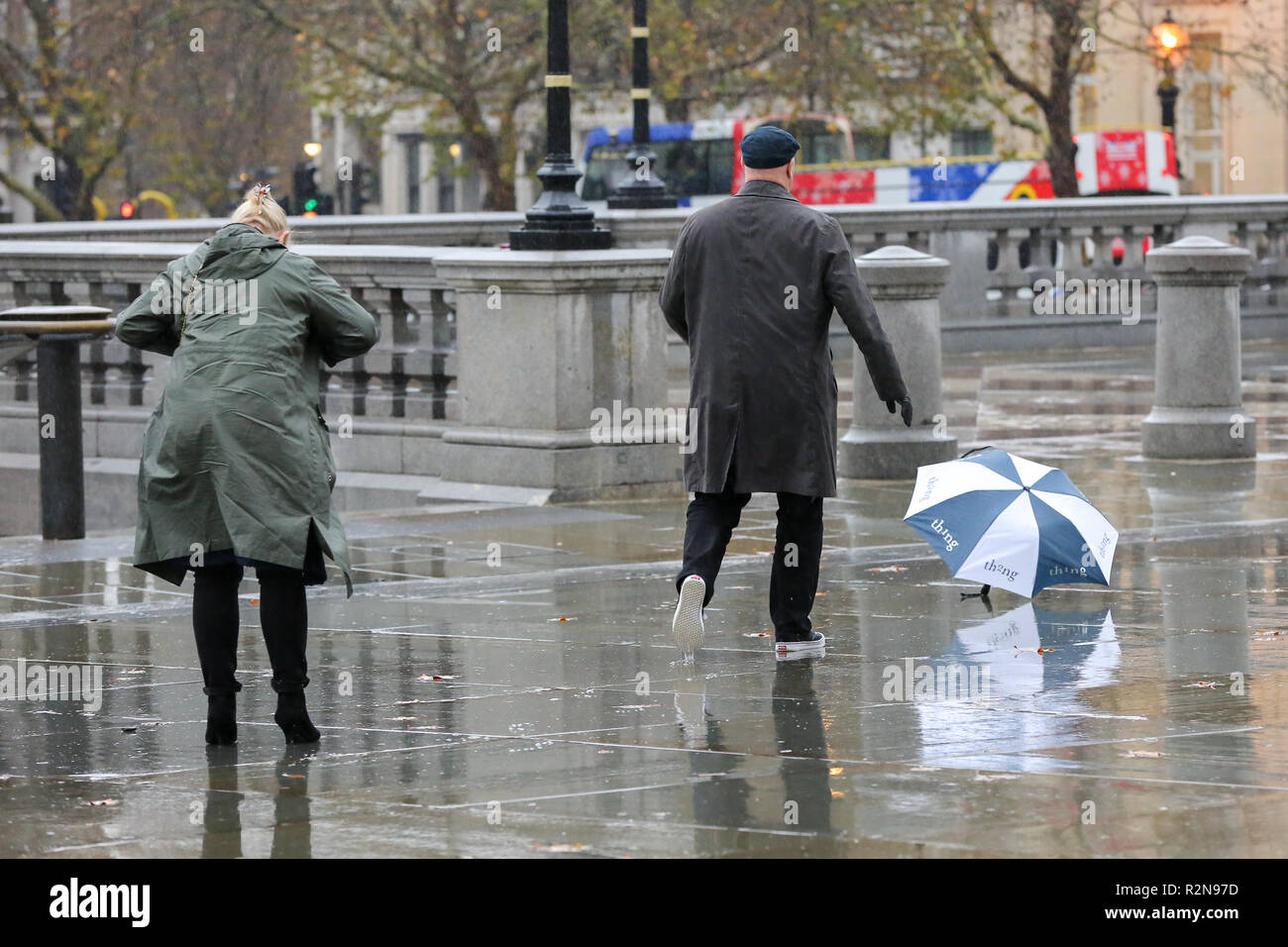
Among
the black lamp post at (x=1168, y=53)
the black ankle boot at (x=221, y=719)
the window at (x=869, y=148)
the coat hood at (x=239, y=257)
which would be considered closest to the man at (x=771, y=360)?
the black ankle boot at (x=221, y=719)

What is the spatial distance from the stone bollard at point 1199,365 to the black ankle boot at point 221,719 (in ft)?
26.8

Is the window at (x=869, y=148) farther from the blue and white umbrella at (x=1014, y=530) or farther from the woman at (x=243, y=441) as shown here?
the woman at (x=243, y=441)

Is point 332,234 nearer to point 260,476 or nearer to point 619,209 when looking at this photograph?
point 619,209

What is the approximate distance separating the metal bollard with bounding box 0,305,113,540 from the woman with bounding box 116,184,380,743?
469 cm

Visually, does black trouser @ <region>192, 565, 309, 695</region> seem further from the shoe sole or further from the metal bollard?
the metal bollard

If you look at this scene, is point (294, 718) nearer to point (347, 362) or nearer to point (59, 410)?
point (59, 410)

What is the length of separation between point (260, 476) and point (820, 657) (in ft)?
7.16

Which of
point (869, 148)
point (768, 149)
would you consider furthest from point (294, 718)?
point (869, 148)

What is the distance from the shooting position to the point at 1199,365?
44.3 feet

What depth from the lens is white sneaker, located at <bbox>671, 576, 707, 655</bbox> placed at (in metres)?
7.59

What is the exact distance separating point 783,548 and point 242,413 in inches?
88.0

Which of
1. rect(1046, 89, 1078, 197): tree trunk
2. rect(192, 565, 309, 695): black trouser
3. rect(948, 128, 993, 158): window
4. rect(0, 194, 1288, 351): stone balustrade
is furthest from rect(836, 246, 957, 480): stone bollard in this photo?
rect(948, 128, 993, 158): window

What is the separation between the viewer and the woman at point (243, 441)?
6309 millimetres
